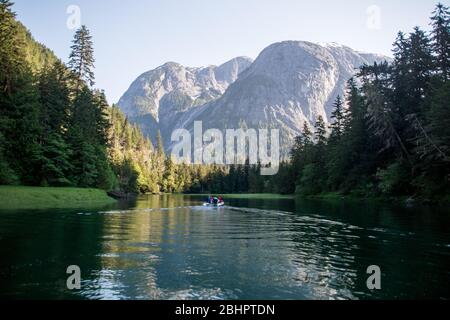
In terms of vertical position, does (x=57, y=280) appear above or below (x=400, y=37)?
below

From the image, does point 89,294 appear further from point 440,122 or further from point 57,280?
point 440,122

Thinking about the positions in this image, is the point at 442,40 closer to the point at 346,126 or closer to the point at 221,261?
the point at 346,126

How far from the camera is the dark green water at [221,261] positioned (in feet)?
43.0

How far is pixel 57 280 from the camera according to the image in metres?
14.1

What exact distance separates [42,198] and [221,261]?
4163 cm

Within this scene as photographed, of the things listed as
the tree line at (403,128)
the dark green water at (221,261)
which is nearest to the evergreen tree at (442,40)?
the tree line at (403,128)

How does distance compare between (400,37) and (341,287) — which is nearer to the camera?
(341,287)

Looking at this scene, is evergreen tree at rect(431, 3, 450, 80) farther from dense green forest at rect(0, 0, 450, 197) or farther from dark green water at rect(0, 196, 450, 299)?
dark green water at rect(0, 196, 450, 299)

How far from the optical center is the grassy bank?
4669 centimetres

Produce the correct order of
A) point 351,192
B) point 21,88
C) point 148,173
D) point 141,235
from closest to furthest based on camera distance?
point 141,235, point 21,88, point 351,192, point 148,173

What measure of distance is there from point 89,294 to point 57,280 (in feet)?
7.42

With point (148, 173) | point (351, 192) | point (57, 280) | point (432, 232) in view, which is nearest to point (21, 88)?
point (57, 280)

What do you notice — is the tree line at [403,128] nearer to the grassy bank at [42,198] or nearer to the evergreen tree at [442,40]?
the evergreen tree at [442,40]

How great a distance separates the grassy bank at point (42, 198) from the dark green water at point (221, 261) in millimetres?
18526
